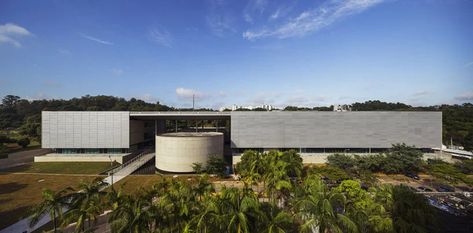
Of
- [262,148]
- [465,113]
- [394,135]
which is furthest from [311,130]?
[465,113]

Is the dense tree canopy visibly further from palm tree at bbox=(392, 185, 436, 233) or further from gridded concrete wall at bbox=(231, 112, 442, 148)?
palm tree at bbox=(392, 185, 436, 233)

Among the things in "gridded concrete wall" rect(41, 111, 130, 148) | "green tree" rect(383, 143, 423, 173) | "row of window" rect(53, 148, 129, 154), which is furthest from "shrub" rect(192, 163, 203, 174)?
"green tree" rect(383, 143, 423, 173)

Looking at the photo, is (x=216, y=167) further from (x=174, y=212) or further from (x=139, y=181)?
(x=174, y=212)

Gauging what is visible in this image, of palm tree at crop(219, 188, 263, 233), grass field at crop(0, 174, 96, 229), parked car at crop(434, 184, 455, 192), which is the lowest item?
grass field at crop(0, 174, 96, 229)

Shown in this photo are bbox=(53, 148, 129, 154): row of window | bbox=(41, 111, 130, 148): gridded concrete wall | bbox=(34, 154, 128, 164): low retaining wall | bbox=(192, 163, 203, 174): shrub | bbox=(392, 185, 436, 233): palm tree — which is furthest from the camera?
bbox=(53, 148, 129, 154): row of window

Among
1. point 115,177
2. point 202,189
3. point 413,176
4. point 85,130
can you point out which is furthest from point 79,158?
point 413,176

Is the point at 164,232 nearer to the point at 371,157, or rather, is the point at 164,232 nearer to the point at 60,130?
the point at 371,157

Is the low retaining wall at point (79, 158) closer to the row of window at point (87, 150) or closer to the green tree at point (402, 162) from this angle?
the row of window at point (87, 150)
